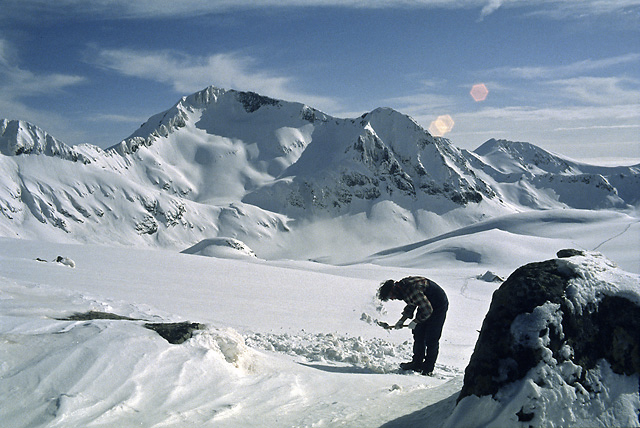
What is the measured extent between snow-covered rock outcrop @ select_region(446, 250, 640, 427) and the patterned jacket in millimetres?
2975

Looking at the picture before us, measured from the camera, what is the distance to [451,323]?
12555 mm

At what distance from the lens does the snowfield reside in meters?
3.98

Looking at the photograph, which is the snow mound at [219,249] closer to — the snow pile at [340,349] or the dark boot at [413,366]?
the snow pile at [340,349]

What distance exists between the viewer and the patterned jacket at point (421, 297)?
6672 millimetres

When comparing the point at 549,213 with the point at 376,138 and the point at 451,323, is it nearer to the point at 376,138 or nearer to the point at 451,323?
the point at 376,138

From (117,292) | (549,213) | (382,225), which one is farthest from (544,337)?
(382,225)

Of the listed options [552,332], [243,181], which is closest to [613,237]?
[552,332]

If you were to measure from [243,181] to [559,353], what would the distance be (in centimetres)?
Result: 15873

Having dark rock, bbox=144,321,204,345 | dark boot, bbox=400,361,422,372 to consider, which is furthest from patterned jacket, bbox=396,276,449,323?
dark rock, bbox=144,321,204,345

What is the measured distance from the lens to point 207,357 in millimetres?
5008

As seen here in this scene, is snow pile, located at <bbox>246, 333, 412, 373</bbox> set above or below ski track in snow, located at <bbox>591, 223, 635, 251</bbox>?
above

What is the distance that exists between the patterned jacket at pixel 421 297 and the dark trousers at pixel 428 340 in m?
0.15

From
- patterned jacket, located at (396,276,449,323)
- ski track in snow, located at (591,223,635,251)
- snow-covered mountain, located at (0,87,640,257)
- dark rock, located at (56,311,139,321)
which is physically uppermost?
snow-covered mountain, located at (0,87,640,257)

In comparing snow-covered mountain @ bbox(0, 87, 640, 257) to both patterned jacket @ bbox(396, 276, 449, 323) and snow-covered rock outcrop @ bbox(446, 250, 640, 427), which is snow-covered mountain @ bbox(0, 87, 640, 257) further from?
snow-covered rock outcrop @ bbox(446, 250, 640, 427)
